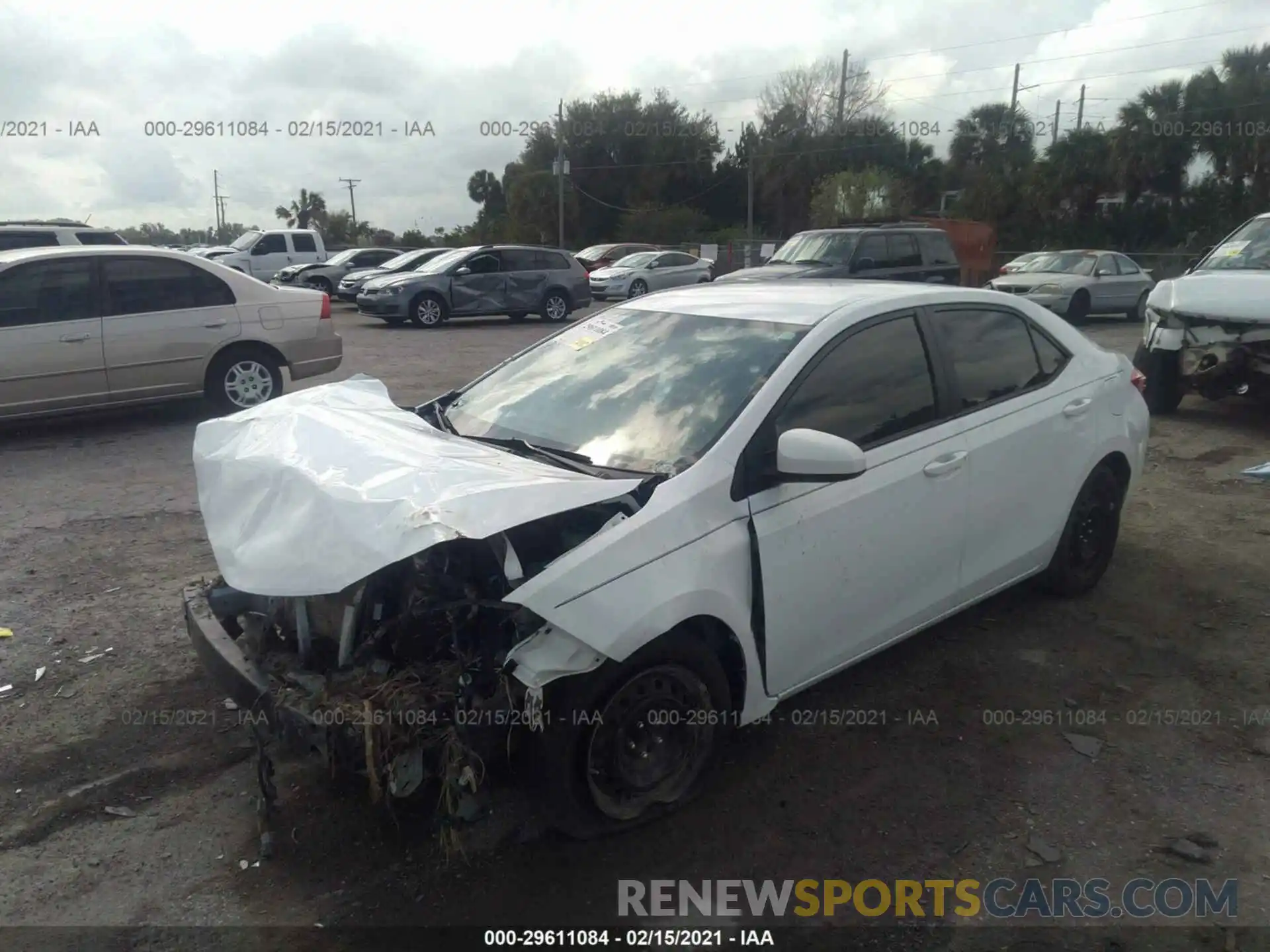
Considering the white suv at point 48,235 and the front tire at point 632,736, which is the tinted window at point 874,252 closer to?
the white suv at point 48,235

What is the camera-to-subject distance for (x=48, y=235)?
13.6 metres

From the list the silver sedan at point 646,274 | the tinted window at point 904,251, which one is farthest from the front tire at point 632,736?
the silver sedan at point 646,274

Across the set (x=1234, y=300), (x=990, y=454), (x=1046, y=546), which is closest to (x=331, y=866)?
(x=990, y=454)

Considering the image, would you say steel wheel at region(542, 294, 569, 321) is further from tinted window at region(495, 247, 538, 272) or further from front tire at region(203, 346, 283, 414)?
front tire at region(203, 346, 283, 414)

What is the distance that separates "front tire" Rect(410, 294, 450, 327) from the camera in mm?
18656

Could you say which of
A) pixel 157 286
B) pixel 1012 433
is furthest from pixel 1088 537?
pixel 157 286

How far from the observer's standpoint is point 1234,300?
8.19 metres

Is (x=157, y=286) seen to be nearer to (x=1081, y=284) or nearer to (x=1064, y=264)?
(x=1081, y=284)

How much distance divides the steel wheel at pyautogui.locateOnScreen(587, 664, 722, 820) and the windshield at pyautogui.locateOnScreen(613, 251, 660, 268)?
79.9 feet

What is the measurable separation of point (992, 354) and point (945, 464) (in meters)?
0.78

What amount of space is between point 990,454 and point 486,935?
8.66ft

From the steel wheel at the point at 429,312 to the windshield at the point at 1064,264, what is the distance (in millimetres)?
11362

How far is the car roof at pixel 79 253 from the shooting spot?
8.17 m

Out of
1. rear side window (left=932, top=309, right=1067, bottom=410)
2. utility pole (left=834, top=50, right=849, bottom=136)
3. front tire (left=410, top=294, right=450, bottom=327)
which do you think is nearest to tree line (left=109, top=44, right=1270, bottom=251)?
utility pole (left=834, top=50, right=849, bottom=136)
